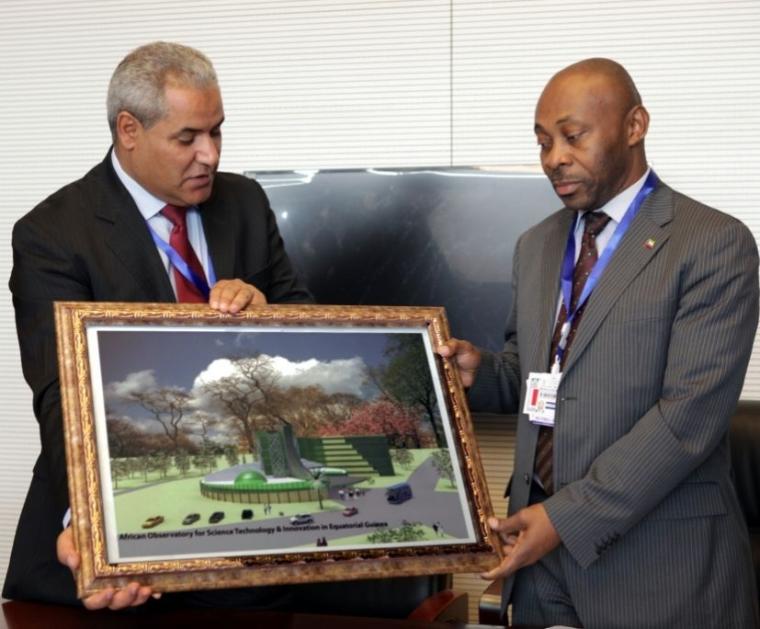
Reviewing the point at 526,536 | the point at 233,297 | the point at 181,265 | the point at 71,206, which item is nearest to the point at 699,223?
the point at 526,536

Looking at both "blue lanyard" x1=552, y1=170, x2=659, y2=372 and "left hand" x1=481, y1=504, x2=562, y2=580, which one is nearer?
"left hand" x1=481, y1=504, x2=562, y2=580

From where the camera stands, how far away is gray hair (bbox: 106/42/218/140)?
2383 millimetres

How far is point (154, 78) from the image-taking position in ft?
7.82

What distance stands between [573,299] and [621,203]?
24cm

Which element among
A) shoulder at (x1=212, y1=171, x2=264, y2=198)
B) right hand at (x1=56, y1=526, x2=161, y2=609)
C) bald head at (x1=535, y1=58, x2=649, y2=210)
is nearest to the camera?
right hand at (x1=56, y1=526, x2=161, y2=609)

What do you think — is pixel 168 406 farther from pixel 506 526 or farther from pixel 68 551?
pixel 506 526

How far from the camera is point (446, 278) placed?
411 centimetres

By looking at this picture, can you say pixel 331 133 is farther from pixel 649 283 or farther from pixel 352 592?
pixel 649 283

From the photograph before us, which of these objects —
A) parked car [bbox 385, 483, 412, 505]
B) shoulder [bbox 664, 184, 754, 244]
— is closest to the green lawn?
parked car [bbox 385, 483, 412, 505]

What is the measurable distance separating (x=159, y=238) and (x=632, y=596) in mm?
1313

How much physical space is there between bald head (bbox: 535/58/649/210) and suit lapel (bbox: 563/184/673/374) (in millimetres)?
117

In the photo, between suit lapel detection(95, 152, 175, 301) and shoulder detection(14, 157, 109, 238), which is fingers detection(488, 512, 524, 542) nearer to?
suit lapel detection(95, 152, 175, 301)

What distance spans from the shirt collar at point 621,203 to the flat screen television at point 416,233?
5.02 feet

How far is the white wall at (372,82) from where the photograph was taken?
13.2ft
